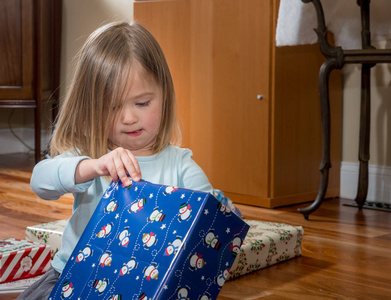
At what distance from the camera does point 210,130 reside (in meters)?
2.25

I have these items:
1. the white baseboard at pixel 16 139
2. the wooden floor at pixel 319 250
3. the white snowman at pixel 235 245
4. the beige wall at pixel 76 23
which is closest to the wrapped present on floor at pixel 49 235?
the wooden floor at pixel 319 250

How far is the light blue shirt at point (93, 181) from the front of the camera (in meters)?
0.91

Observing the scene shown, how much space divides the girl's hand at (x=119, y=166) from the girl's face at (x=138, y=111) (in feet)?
0.33

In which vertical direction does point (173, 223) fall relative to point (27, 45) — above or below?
below

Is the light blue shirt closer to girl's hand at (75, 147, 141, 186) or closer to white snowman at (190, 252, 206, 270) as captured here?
girl's hand at (75, 147, 141, 186)

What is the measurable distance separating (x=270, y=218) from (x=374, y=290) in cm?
69

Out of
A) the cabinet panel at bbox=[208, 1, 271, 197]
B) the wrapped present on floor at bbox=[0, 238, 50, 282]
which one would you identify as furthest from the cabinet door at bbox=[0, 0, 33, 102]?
the wrapped present on floor at bbox=[0, 238, 50, 282]

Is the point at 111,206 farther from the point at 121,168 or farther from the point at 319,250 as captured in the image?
the point at 319,250

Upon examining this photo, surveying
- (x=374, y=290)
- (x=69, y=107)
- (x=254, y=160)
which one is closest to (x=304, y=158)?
(x=254, y=160)

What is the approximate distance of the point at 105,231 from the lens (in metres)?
0.80

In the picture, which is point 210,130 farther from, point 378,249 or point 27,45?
point 27,45

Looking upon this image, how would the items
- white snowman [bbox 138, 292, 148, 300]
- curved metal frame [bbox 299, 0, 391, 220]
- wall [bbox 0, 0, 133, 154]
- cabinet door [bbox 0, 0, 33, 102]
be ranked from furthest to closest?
1. wall [bbox 0, 0, 133, 154]
2. cabinet door [bbox 0, 0, 33, 102]
3. curved metal frame [bbox 299, 0, 391, 220]
4. white snowman [bbox 138, 292, 148, 300]

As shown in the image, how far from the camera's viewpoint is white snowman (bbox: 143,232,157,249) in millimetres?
737

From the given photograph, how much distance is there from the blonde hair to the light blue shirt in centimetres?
3
